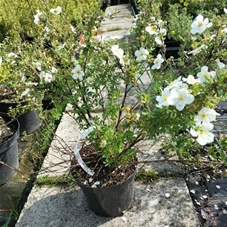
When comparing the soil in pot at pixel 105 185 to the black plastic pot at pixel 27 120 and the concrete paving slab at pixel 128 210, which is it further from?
the black plastic pot at pixel 27 120

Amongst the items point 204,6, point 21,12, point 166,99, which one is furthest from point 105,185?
point 21,12

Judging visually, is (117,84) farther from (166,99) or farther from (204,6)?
(204,6)

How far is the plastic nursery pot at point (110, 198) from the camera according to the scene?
2.04 m

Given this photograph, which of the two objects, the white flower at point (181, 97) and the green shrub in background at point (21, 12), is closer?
the white flower at point (181, 97)

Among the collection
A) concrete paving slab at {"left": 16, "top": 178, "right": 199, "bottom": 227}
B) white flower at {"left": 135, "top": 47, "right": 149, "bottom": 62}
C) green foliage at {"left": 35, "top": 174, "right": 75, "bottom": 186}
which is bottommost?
concrete paving slab at {"left": 16, "top": 178, "right": 199, "bottom": 227}

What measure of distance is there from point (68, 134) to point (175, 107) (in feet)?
5.83

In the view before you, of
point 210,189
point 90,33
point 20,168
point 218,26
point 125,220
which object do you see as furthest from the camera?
point 20,168

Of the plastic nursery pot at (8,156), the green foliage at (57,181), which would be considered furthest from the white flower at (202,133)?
the plastic nursery pot at (8,156)

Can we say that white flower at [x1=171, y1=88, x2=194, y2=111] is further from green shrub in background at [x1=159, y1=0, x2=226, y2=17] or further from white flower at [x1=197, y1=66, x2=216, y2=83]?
green shrub in background at [x1=159, y1=0, x2=226, y2=17]

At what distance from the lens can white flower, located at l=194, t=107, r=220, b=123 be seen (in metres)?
1.44

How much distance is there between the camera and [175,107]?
1.47 m

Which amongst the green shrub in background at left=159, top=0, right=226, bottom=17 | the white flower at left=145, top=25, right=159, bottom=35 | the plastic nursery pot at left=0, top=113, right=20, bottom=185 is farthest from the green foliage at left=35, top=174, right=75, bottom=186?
the green shrub in background at left=159, top=0, right=226, bottom=17

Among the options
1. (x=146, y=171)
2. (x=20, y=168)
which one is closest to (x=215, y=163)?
(x=146, y=171)

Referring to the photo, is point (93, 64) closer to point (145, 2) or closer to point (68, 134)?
point (145, 2)
